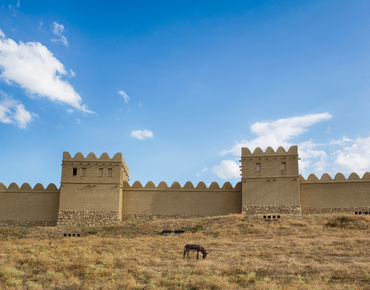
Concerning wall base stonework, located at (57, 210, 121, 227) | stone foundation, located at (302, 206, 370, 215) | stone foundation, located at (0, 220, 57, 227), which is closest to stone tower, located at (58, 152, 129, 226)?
wall base stonework, located at (57, 210, 121, 227)

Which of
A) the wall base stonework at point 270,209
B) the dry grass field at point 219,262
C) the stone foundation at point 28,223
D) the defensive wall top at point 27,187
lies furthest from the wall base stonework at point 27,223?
the wall base stonework at point 270,209

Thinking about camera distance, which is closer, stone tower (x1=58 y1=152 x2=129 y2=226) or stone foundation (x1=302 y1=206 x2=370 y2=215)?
stone foundation (x1=302 y1=206 x2=370 y2=215)

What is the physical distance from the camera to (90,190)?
98.0 feet

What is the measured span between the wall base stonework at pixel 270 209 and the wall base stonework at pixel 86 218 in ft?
36.3

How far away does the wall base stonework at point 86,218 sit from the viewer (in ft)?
94.7

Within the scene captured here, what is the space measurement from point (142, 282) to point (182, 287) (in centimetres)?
142

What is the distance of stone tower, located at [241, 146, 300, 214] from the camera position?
28.6m

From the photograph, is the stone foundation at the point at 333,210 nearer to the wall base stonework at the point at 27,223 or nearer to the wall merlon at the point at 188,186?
the wall merlon at the point at 188,186

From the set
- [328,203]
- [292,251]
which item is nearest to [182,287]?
[292,251]

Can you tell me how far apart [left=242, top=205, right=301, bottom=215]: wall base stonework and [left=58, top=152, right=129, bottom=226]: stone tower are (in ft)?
36.3

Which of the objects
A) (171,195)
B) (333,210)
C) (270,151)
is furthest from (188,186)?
(333,210)

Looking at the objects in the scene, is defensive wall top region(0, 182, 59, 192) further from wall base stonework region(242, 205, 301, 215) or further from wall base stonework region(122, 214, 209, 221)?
wall base stonework region(242, 205, 301, 215)

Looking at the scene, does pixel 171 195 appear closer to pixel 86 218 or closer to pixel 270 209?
pixel 86 218

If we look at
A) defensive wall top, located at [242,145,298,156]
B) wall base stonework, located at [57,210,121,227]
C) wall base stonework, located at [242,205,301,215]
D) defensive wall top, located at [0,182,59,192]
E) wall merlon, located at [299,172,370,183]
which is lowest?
wall base stonework, located at [57,210,121,227]
